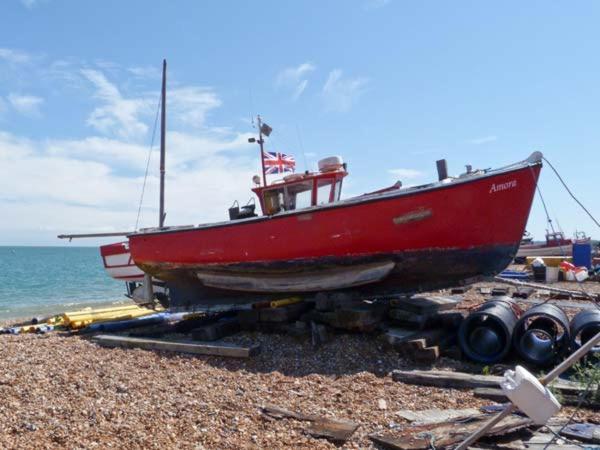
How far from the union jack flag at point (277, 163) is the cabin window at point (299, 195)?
3.95 feet

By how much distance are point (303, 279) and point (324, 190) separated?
5.74 feet

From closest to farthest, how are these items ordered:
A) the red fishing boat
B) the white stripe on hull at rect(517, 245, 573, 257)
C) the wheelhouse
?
the red fishing boat, the wheelhouse, the white stripe on hull at rect(517, 245, 573, 257)

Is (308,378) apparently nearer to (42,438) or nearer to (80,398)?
(80,398)

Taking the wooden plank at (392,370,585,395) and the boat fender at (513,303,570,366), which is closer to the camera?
the wooden plank at (392,370,585,395)

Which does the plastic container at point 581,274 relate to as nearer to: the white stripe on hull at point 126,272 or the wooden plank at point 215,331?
the wooden plank at point 215,331

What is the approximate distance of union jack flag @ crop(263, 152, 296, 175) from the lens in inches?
409

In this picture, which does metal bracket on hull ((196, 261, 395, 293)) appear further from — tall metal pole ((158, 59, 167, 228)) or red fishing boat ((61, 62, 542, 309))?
tall metal pole ((158, 59, 167, 228))

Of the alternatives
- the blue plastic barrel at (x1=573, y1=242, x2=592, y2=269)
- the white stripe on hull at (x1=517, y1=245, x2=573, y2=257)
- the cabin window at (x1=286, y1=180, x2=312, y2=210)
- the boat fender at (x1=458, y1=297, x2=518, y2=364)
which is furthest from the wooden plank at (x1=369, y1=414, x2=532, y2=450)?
the white stripe on hull at (x1=517, y1=245, x2=573, y2=257)

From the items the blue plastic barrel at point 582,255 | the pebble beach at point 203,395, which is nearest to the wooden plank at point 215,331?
Result: the pebble beach at point 203,395

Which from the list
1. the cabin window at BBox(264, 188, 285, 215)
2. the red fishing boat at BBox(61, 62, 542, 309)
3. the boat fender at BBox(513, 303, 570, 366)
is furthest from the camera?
the cabin window at BBox(264, 188, 285, 215)

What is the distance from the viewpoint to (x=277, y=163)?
34.5 feet

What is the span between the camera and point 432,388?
5.36 m

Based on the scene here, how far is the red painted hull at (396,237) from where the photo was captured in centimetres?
724

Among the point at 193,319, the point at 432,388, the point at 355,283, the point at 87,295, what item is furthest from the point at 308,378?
the point at 87,295
